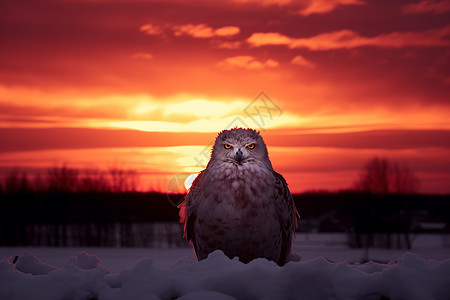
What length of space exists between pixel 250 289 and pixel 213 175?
8.05ft

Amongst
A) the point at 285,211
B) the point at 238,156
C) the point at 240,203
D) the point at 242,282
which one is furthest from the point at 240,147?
the point at 242,282

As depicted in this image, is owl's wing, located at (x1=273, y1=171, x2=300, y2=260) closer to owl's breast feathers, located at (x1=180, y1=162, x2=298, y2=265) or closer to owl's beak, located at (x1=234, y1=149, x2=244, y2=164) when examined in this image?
owl's breast feathers, located at (x1=180, y1=162, x2=298, y2=265)

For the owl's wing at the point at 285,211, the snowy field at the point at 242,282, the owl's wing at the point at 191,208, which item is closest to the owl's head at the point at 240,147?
the owl's wing at the point at 285,211

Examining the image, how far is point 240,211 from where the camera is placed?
15.3 feet

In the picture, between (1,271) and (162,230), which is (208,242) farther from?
(162,230)

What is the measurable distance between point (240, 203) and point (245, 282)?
2154 mm

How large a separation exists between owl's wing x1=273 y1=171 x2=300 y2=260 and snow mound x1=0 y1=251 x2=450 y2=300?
2381 mm

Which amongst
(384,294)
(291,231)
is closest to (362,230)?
→ (291,231)

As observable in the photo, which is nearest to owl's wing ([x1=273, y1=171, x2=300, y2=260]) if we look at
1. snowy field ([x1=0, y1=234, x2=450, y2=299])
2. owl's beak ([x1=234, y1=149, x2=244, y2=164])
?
owl's beak ([x1=234, y1=149, x2=244, y2=164])

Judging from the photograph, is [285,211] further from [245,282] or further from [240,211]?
[245,282]

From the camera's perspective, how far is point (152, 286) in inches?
101

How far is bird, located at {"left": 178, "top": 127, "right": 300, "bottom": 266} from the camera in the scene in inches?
185

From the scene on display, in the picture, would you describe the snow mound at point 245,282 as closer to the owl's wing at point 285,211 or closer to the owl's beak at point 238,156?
the owl's beak at point 238,156

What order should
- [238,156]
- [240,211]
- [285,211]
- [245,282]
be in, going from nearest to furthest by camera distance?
[245,282], [240,211], [238,156], [285,211]
